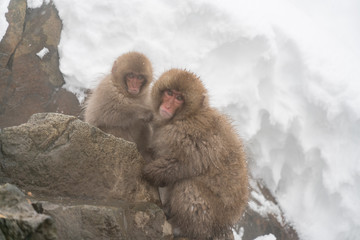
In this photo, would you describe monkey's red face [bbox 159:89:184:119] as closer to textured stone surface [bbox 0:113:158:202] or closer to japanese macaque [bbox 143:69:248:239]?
japanese macaque [bbox 143:69:248:239]

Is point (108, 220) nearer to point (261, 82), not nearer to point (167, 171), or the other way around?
point (167, 171)

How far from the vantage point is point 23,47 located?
5371mm

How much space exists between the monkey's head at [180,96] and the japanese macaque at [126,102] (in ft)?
1.57

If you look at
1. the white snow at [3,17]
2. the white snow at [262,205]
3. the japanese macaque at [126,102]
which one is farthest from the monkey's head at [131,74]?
the white snow at [262,205]

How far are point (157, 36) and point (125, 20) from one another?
553 millimetres

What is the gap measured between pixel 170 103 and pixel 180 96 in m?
0.10

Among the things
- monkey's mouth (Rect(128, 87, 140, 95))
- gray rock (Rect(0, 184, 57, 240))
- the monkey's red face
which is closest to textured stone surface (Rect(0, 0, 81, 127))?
monkey's mouth (Rect(128, 87, 140, 95))

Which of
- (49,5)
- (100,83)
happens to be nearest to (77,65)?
(49,5)

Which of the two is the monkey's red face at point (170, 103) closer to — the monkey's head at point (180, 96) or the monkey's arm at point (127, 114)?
the monkey's head at point (180, 96)

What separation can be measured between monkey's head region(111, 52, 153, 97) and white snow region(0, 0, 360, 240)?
1780 millimetres

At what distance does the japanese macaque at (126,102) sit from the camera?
3.60 m

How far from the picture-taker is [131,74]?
12.3 feet

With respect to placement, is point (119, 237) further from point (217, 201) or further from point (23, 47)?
point (23, 47)

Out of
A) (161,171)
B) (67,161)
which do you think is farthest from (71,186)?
(161,171)
